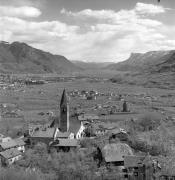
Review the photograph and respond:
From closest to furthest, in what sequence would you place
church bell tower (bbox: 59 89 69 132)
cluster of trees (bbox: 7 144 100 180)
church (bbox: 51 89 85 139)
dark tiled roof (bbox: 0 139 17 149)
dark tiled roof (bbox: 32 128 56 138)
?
cluster of trees (bbox: 7 144 100 180) → dark tiled roof (bbox: 0 139 17 149) → dark tiled roof (bbox: 32 128 56 138) → church (bbox: 51 89 85 139) → church bell tower (bbox: 59 89 69 132)

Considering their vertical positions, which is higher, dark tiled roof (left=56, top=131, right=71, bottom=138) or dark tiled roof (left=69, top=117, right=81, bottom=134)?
dark tiled roof (left=69, top=117, right=81, bottom=134)

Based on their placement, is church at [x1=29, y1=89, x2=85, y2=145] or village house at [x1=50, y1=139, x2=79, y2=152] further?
church at [x1=29, y1=89, x2=85, y2=145]

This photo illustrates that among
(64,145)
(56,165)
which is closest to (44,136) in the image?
(64,145)

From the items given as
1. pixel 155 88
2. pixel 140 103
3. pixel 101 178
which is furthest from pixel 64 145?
pixel 155 88

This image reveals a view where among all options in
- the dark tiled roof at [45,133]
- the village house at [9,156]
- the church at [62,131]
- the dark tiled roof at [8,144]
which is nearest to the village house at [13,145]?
the dark tiled roof at [8,144]

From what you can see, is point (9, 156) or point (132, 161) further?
point (9, 156)

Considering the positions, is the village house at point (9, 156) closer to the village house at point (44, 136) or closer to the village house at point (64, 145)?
the village house at point (64, 145)

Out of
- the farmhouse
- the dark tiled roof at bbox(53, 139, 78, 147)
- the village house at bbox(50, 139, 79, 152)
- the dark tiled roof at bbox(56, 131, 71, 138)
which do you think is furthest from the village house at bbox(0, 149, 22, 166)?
the farmhouse

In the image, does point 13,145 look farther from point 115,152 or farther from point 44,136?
point 115,152

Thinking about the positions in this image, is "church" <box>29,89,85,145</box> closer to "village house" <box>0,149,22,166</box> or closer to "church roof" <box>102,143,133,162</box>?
"village house" <box>0,149,22,166</box>
